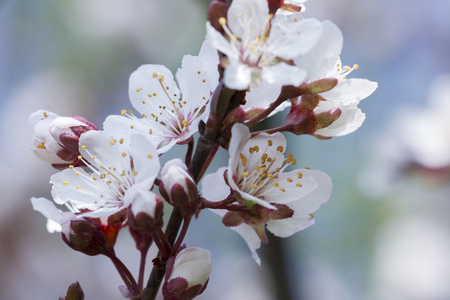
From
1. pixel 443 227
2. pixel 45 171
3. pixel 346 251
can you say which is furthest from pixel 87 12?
pixel 443 227

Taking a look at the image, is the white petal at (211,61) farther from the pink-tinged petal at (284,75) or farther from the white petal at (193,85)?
the pink-tinged petal at (284,75)

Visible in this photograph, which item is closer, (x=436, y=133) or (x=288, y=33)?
(x=288, y=33)

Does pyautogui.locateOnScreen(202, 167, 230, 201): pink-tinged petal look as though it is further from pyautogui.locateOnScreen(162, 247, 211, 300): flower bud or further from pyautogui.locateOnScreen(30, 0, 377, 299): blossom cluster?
pyautogui.locateOnScreen(162, 247, 211, 300): flower bud

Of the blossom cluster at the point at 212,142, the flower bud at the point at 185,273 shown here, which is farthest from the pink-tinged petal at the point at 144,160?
the flower bud at the point at 185,273

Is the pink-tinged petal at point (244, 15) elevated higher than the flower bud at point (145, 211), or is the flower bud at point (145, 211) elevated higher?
the pink-tinged petal at point (244, 15)

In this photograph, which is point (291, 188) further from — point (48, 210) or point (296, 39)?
point (48, 210)

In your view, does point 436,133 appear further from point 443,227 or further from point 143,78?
point 143,78
